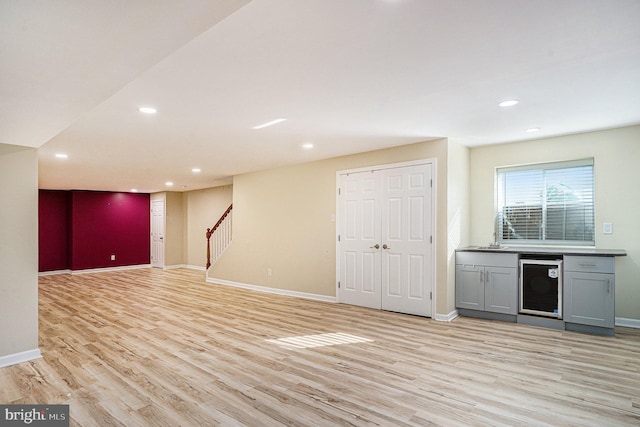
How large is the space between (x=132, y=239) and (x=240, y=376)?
9566mm

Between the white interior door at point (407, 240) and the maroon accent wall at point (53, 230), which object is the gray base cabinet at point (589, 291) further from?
the maroon accent wall at point (53, 230)

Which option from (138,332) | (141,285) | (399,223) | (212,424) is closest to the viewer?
(212,424)

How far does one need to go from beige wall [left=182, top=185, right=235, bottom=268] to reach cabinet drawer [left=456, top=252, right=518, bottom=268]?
22.0 feet

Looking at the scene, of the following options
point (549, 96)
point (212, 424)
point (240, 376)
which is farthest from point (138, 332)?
point (549, 96)

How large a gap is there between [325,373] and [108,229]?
9868mm

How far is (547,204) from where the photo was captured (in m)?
5.05

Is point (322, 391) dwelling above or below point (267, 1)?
below

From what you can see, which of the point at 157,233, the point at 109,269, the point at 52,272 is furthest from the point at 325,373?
the point at 52,272

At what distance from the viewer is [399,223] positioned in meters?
5.27

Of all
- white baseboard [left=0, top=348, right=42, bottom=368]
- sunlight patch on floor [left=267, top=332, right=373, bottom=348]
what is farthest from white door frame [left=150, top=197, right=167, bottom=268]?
sunlight patch on floor [left=267, top=332, right=373, bottom=348]

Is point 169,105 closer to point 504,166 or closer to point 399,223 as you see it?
point 399,223

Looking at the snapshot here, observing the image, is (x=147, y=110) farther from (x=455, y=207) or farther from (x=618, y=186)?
(x=618, y=186)

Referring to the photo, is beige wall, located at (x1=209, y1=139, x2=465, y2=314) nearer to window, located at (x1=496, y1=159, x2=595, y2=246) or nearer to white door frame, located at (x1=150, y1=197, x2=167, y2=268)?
window, located at (x1=496, y1=159, x2=595, y2=246)

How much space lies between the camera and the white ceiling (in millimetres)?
1628
